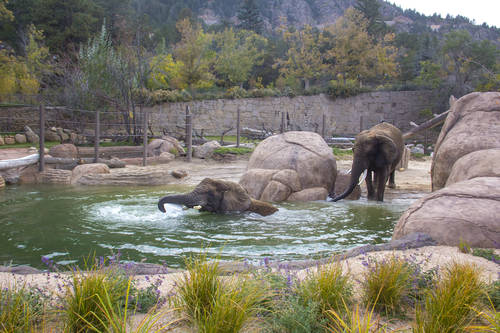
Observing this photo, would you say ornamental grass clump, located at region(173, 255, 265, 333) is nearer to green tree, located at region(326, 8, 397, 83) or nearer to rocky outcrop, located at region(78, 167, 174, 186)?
rocky outcrop, located at region(78, 167, 174, 186)

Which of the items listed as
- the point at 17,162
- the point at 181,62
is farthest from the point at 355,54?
the point at 17,162

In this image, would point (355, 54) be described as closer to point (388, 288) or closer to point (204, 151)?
point (204, 151)

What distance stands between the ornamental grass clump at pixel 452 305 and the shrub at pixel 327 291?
0.51m

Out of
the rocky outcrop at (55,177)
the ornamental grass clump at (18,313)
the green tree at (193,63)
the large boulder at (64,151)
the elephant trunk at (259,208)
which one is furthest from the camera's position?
the green tree at (193,63)

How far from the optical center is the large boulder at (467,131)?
263 inches

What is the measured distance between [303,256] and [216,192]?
2.47 m

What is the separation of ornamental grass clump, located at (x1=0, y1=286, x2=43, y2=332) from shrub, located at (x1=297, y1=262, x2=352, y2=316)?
1688 millimetres

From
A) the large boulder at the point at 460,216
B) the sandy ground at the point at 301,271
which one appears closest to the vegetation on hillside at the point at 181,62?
the sandy ground at the point at 301,271

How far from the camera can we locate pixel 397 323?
9.24 ft

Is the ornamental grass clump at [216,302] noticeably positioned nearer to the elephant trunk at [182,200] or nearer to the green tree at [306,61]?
the elephant trunk at [182,200]

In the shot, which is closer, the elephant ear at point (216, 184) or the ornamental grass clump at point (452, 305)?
the ornamental grass clump at point (452, 305)

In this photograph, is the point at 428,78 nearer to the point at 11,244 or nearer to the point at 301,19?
the point at 11,244

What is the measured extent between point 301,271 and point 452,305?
4.75ft

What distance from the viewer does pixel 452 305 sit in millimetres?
2613
